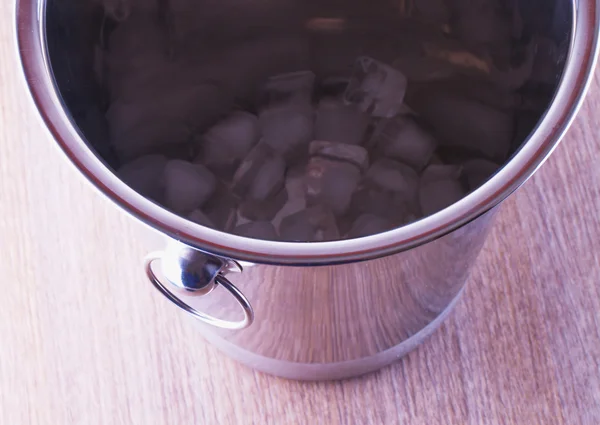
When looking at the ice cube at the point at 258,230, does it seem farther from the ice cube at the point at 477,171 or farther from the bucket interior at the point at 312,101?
the ice cube at the point at 477,171

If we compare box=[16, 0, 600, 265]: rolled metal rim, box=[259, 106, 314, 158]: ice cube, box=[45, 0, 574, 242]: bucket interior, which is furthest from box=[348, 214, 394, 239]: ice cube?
box=[16, 0, 600, 265]: rolled metal rim

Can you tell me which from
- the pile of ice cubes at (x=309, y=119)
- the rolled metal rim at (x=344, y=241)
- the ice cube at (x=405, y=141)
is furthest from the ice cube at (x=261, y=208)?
the rolled metal rim at (x=344, y=241)

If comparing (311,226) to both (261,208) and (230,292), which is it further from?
(230,292)

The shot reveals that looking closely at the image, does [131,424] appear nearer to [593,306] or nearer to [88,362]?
[88,362]

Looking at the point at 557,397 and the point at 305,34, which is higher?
the point at 305,34

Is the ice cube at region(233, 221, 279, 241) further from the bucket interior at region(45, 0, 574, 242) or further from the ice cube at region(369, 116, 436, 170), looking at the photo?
the ice cube at region(369, 116, 436, 170)

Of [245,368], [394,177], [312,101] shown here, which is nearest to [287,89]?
[312,101]

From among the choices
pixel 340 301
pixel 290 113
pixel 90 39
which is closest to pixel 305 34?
pixel 290 113
